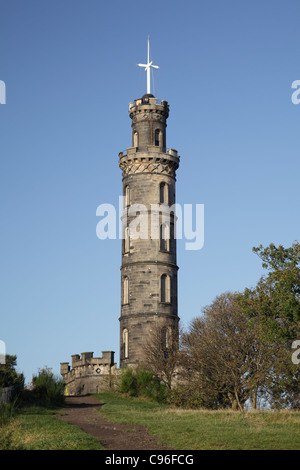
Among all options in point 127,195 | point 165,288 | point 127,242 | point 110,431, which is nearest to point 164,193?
point 127,195

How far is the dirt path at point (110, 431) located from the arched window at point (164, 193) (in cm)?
2290

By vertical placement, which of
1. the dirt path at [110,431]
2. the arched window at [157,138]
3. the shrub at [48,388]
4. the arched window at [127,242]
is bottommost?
the dirt path at [110,431]

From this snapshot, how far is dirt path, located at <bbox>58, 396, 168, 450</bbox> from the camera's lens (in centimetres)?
2061

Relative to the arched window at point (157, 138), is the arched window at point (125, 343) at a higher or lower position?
lower

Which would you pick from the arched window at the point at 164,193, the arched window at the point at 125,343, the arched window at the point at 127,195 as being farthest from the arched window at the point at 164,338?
the arched window at the point at 127,195

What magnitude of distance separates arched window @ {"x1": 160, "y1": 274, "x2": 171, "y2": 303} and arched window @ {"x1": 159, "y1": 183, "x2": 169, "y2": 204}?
5.96 m

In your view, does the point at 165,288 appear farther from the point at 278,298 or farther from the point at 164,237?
the point at 278,298

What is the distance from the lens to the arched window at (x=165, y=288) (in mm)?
52719

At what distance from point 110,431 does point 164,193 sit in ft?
105

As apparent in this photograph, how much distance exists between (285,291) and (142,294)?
72.3 ft

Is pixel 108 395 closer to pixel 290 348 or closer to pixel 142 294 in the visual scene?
pixel 142 294

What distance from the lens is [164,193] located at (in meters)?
54.4

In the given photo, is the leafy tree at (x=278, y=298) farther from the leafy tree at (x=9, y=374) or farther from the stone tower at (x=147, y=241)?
the stone tower at (x=147, y=241)

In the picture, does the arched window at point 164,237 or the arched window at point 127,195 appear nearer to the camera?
the arched window at point 164,237
